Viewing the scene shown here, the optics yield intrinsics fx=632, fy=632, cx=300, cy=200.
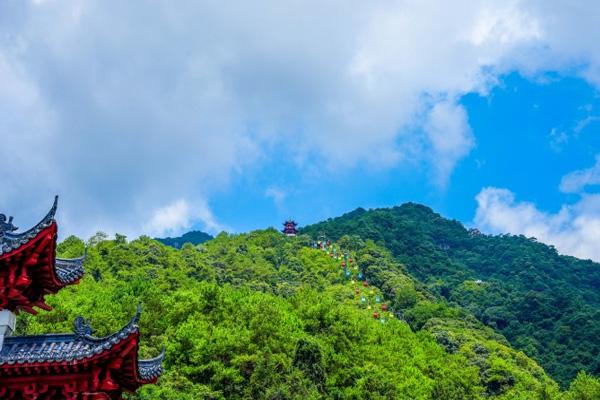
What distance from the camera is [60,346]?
12.6 meters

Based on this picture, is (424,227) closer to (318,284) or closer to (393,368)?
(318,284)

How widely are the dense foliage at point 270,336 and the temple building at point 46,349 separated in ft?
52.6

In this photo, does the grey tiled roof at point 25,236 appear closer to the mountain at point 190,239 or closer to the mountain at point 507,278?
the mountain at point 507,278

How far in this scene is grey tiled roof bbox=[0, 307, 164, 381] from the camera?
11992 millimetres

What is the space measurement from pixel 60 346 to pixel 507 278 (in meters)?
126

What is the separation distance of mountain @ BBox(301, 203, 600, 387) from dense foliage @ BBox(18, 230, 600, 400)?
1399 centimetres

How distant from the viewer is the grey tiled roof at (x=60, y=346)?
12.0m

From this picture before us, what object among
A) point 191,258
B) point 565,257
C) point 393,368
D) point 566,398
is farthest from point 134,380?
point 565,257

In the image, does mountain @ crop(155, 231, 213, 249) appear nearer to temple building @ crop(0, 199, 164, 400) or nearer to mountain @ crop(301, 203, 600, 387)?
mountain @ crop(301, 203, 600, 387)

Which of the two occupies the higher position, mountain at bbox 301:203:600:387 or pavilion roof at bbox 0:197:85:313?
mountain at bbox 301:203:600:387

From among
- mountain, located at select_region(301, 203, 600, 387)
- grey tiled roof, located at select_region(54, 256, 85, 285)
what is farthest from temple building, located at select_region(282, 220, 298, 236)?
grey tiled roof, located at select_region(54, 256, 85, 285)

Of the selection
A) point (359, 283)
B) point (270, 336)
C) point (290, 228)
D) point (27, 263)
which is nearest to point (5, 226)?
point (27, 263)

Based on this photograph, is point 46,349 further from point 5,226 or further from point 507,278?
point 507,278

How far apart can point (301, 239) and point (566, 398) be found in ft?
219
